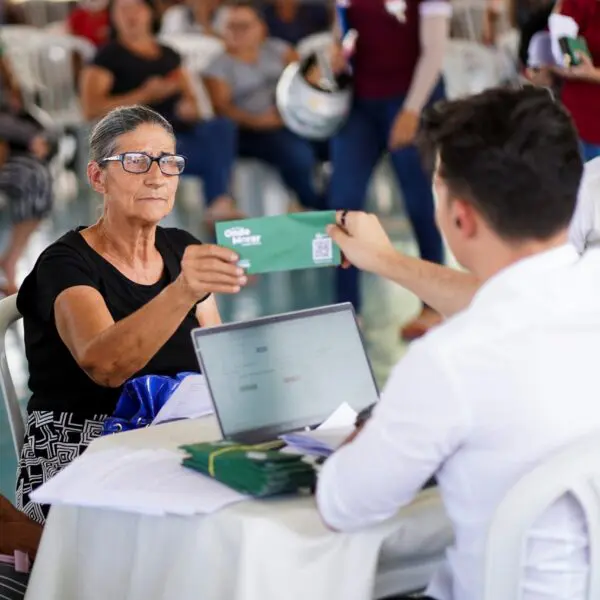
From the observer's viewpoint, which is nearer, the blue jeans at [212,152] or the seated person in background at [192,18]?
the blue jeans at [212,152]

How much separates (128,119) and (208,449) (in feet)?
3.37

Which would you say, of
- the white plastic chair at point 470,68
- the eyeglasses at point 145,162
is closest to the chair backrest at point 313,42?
the white plastic chair at point 470,68

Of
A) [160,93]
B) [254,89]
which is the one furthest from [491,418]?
[254,89]

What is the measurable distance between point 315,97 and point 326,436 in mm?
3854

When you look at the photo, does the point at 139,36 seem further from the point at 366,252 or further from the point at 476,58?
the point at 366,252

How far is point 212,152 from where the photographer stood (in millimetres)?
7789

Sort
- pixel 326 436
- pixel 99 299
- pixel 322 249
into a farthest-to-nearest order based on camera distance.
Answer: pixel 99 299 → pixel 322 249 → pixel 326 436

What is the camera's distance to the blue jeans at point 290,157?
7516mm

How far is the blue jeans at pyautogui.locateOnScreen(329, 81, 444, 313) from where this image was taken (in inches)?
225

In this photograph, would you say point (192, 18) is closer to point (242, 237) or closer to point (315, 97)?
point (315, 97)

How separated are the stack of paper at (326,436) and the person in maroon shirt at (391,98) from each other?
3.48 metres

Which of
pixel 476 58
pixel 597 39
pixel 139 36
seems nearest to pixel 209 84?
pixel 139 36

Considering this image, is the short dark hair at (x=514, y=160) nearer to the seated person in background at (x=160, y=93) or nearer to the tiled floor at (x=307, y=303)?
the tiled floor at (x=307, y=303)

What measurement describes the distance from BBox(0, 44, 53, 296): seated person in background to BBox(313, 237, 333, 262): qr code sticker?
4.73 m
